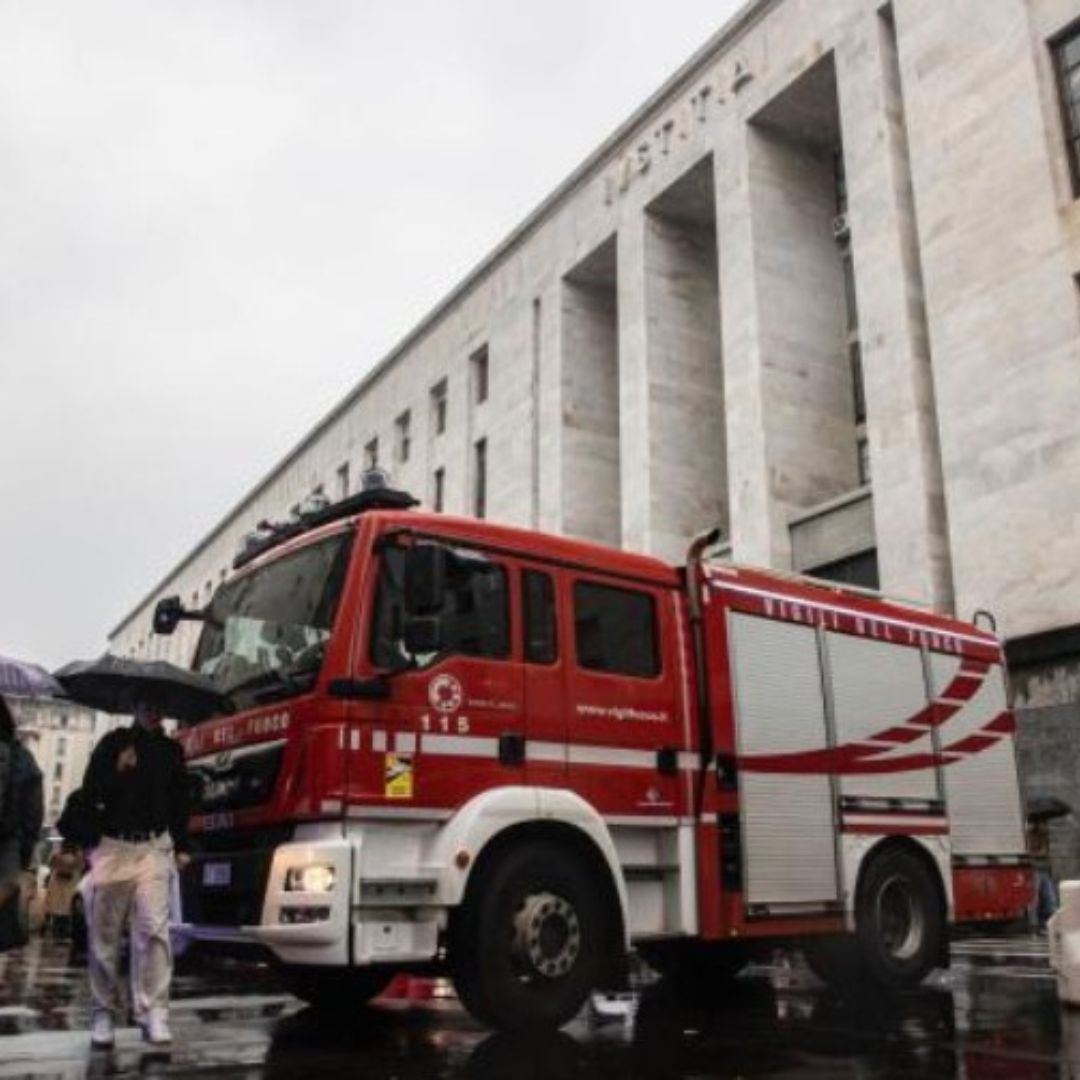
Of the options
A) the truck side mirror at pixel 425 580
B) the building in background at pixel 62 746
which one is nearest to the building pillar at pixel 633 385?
the truck side mirror at pixel 425 580

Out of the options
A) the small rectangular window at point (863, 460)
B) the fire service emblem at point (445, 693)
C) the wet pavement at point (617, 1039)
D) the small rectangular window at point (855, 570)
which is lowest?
the wet pavement at point (617, 1039)

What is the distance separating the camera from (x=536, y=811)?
7.30 m

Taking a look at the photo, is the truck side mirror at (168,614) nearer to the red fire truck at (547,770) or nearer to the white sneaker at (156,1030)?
the red fire truck at (547,770)

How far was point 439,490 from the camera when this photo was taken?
132ft

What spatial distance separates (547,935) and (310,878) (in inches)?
57.5

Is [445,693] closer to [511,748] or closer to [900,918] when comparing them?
[511,748]

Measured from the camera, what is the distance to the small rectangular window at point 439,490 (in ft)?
131

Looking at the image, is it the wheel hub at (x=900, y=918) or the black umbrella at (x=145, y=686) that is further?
the wheel hub at (x=900, y=918)

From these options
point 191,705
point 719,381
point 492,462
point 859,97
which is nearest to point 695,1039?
point 191,705

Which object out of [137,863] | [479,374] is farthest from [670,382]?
[137,863]

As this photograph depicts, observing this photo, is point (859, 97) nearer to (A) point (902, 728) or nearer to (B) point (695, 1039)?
(A) point (902, 728)

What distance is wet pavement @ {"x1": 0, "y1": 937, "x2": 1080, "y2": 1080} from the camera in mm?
6000

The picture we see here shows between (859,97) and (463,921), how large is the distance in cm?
2204

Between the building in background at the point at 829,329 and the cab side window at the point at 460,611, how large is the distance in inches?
542
